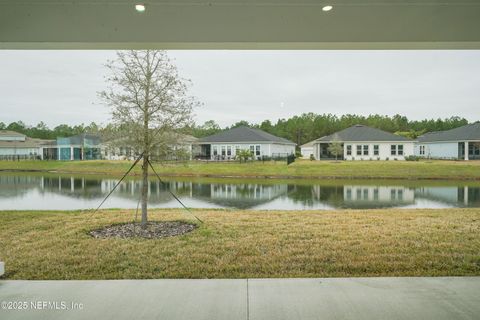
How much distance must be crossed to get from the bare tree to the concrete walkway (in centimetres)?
363

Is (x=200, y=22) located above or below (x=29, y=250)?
above

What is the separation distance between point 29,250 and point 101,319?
326 centimetres

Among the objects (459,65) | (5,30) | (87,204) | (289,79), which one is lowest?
(87,204)

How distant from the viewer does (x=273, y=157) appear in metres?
35.0

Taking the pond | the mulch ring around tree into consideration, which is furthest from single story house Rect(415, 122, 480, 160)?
the mulch ring around tree

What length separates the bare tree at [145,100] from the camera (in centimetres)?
712

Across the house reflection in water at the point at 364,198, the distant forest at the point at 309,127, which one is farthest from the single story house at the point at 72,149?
the house reflection in water at the point at 364,198

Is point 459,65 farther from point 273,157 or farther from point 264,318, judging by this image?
point 264,318

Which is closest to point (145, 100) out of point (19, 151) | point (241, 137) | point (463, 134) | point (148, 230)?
point (148, 230)

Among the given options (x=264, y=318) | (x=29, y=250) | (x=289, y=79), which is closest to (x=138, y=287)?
(x=264, y=318)

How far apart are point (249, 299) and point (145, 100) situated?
16.8 ft

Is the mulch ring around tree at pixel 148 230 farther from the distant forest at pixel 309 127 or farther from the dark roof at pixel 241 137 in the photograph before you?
the distant forest at pixel 309 127

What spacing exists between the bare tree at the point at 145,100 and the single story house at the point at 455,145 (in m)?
36.8

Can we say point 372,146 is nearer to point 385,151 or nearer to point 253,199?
point 385,151
